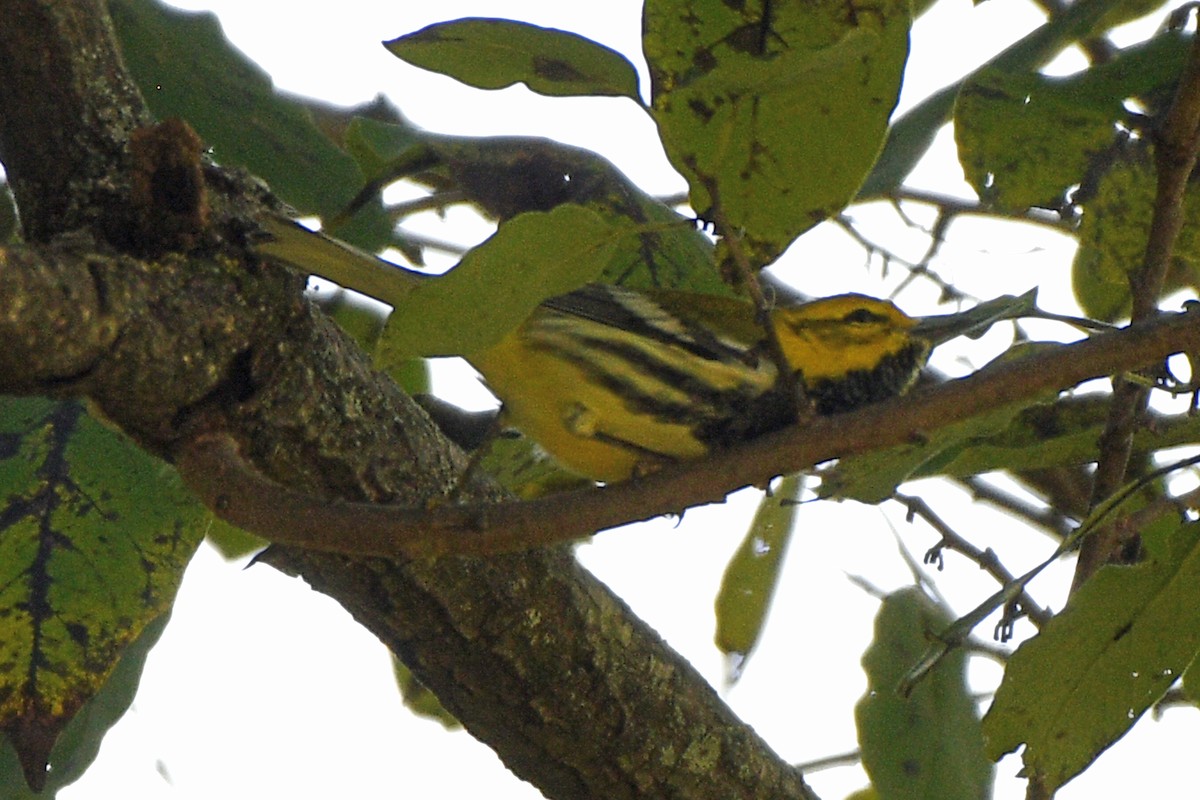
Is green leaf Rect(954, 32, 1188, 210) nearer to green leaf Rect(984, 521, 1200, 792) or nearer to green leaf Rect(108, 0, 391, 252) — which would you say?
green leaf Rect(984, 521, 1200, 792)

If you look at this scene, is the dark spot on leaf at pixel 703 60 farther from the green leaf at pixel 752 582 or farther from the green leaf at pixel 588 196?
the green leaf at pixel 752 582

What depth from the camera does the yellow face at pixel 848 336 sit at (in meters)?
2.88

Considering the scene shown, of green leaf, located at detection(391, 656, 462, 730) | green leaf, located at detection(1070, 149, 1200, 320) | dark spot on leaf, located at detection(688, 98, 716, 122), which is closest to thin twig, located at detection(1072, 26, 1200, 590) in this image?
green leaf, located at detection(1070, 149, 1200, 320)

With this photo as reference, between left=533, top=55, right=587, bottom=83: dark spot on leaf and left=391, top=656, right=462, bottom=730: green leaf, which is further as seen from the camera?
left=391, top=656, right=462, bottom=730: green leaf

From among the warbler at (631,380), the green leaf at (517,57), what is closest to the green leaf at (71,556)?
the warbler at (631,380)

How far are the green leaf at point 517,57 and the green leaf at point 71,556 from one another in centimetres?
71

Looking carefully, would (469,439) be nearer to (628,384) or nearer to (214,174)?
(628,384)

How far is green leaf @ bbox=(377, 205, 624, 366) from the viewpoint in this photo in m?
1.39

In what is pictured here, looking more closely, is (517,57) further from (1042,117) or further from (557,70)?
(1042,117)

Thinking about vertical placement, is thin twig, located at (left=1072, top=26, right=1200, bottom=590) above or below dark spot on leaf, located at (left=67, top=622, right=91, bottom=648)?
above

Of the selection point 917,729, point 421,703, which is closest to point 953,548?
point 917,729

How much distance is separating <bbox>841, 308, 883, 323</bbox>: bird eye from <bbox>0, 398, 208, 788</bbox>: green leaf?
1515 mm

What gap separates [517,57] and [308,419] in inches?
24.0

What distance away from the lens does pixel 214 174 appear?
179cm
